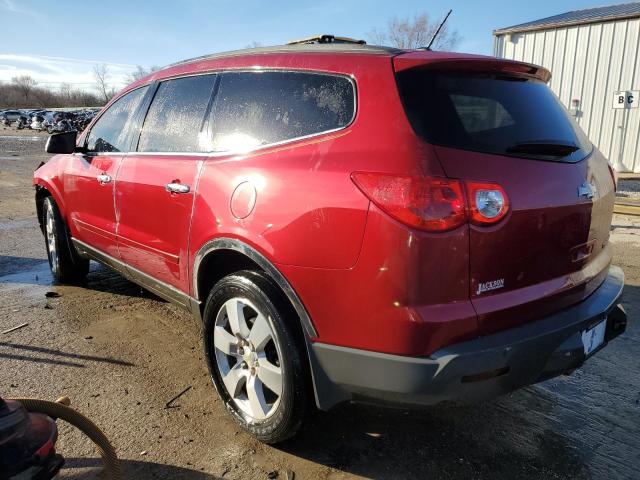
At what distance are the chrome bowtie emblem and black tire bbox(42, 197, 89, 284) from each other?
4.10 metres

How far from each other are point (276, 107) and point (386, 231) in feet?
3.24

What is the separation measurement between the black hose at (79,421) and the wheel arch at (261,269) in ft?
2.74

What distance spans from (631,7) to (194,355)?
15170 mm

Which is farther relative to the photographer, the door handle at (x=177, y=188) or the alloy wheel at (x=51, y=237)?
the alloy wheel at (x=51, y=237)

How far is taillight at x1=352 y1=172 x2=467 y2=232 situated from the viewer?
178cm

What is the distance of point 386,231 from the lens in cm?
182

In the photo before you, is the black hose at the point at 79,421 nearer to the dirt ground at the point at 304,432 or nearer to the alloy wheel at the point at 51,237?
the dirt ground at the point at 304,432

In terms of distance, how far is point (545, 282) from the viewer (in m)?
2.05

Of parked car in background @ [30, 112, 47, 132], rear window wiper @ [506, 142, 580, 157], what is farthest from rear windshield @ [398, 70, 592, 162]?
parked car in background @ [30, 112, 47, 132]

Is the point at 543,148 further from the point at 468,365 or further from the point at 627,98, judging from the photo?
the point at 627,98

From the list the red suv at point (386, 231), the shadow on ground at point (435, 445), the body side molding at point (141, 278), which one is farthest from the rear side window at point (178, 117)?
the shadow on ground at point (435, 445)

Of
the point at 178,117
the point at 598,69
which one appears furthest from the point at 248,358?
the point at 598,69

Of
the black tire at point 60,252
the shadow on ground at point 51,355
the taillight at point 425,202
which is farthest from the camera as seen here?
the black tire at point 60,252

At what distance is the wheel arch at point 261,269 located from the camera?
6.86 feet
